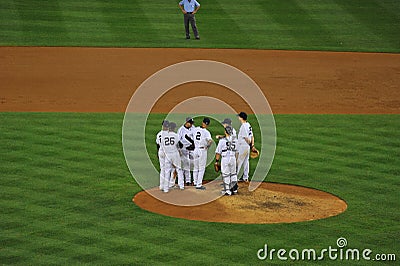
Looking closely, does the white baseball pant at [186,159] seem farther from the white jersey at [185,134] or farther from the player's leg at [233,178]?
the player's leg at [233,178]

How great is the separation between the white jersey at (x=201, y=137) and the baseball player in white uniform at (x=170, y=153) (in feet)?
1.44

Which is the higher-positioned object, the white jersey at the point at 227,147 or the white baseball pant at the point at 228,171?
the white jersey at the point at 227,147

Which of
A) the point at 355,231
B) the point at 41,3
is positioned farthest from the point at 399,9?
the point at 355,231

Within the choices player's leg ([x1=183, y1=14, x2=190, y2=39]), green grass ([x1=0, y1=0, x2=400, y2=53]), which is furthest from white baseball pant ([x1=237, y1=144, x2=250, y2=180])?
player's leg ([x1=183, y1=14, x2=190, y2=39])

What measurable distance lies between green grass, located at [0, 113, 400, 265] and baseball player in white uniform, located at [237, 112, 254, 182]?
0.77 metres

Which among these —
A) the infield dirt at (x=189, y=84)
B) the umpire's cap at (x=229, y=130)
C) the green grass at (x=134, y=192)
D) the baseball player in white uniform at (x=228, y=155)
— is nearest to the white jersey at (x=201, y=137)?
the baseball player in white uniform at (x=228, y=155)

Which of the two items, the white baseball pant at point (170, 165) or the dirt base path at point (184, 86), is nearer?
the white baseball pant at point (170, 165)

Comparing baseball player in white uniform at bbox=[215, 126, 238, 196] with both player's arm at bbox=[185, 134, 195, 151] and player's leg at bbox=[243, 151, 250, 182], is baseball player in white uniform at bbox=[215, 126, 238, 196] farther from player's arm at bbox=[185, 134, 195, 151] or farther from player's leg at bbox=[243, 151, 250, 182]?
player's leg at bbox=[243, 151, 250, 182]

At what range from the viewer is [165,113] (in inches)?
966

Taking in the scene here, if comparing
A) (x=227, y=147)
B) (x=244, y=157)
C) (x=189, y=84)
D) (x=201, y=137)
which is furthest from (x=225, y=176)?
(x=189, y=84)

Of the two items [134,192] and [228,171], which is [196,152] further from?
[134,192]

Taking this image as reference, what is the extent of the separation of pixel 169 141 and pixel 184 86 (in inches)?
397

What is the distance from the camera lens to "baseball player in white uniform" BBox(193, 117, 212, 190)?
17.6 m

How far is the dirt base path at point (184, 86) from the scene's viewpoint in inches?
1000
